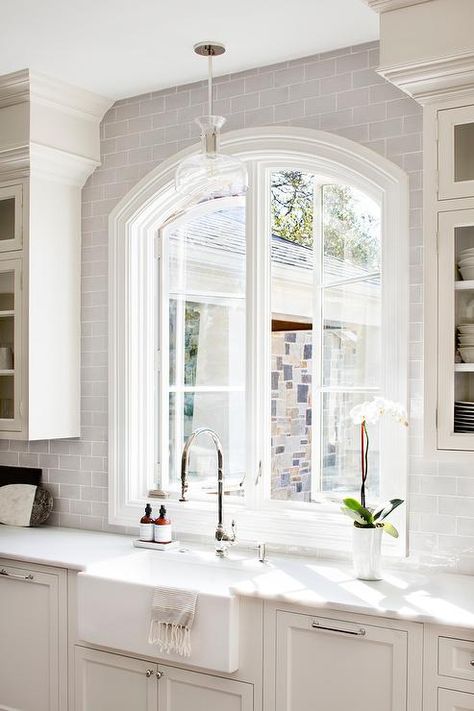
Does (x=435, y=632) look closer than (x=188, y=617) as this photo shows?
Yes

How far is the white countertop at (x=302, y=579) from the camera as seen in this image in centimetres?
273

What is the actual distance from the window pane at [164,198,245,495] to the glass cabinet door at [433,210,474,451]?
126cm

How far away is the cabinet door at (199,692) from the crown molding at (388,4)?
2.34 metres

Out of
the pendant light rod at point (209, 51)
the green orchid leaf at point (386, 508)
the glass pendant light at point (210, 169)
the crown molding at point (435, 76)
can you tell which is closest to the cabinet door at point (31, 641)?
the green orchid leaf at point (386, 508)

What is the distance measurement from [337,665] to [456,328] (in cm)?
118

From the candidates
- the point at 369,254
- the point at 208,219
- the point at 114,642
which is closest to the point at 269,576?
the point at 114,642

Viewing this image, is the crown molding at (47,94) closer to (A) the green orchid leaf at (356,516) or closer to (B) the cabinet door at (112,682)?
(A) the green orchid leaf at (356,516)

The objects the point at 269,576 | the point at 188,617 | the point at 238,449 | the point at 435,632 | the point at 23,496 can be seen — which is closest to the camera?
the point at 435,632

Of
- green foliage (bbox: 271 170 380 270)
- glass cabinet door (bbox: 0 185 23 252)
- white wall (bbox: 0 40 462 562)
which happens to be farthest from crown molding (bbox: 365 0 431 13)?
glass cabinet door (bbox: 0 185 23 252)

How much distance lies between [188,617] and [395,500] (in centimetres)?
86

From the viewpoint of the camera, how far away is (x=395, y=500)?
312cm

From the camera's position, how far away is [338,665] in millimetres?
2805

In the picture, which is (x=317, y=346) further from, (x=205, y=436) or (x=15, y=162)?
(x=15, y=162)

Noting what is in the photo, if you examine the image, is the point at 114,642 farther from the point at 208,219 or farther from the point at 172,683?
the point at 208,219
